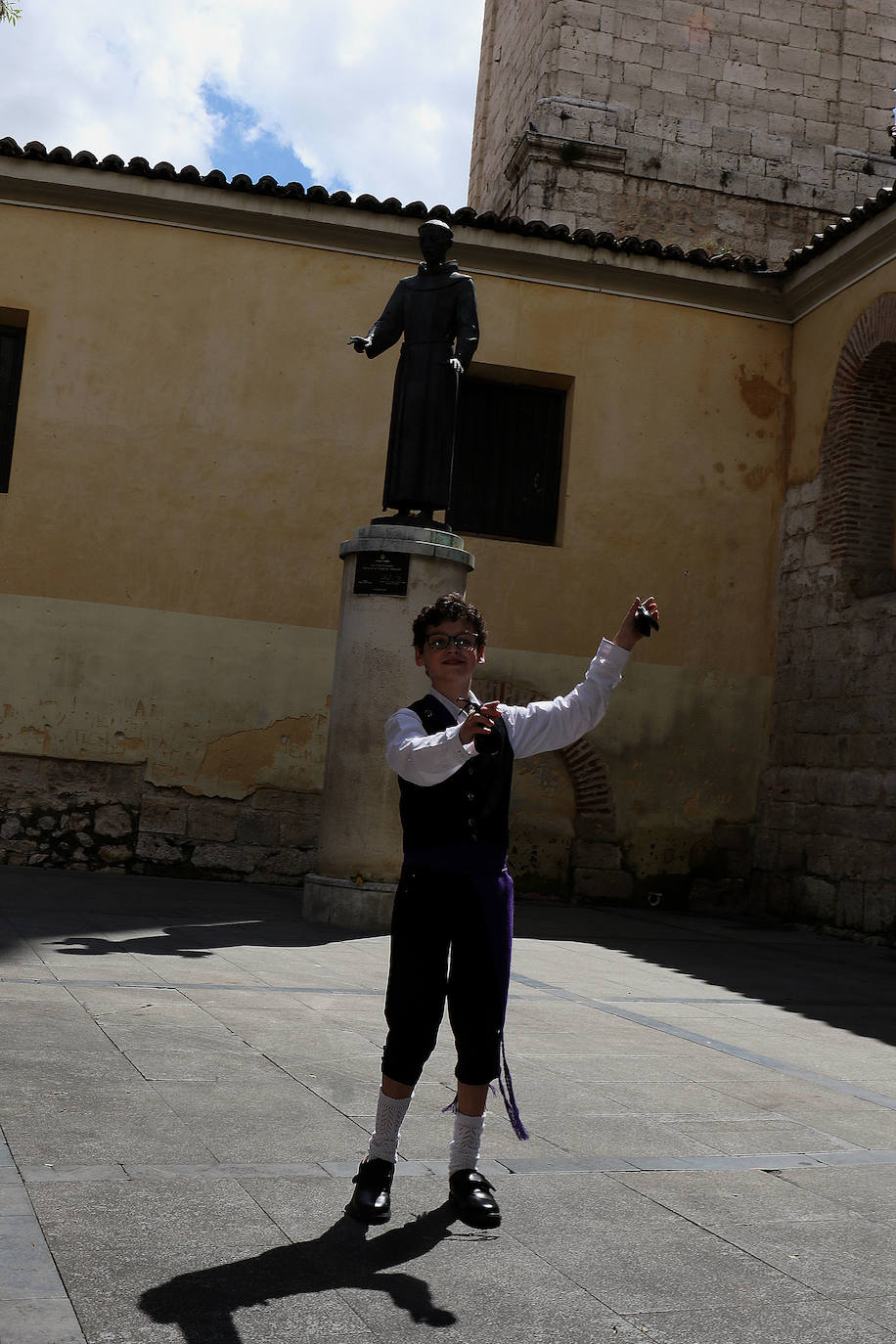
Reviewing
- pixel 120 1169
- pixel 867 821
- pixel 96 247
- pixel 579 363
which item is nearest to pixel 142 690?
pixel 96 247

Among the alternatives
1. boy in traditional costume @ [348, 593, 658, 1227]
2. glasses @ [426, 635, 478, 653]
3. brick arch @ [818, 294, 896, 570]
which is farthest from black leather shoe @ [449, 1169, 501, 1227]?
brick arch @ [818, 294, 896, 570]

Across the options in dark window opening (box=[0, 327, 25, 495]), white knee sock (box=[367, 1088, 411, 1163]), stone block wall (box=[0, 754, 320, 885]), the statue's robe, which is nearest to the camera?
white knee sock (box=[367, 1088, 411, 1163])

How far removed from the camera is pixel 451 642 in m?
3.31

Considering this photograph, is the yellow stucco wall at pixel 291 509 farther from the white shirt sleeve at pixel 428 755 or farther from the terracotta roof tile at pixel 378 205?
the white shirt sleeve at pixel 428 755

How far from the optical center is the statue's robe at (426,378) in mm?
8570

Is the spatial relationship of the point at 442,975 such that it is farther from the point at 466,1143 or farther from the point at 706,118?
the point at 706,118

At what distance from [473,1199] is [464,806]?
3.03ft

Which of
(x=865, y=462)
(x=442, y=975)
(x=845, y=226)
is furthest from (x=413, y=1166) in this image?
(x=845, y=226)

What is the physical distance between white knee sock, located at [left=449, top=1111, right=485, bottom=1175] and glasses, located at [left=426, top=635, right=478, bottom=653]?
116 centimetres

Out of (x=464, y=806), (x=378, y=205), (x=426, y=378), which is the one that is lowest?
(x=464, y=806)

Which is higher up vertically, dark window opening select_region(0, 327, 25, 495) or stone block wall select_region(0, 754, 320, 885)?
dark window opening select_region(0, 327, 25, 495)

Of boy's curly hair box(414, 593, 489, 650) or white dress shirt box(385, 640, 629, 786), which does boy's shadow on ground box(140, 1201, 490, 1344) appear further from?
boy's curly hair box(414, 593, 489, 650)

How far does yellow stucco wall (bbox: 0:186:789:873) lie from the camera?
36.3 ft

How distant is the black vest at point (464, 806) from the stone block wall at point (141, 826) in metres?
8.05
